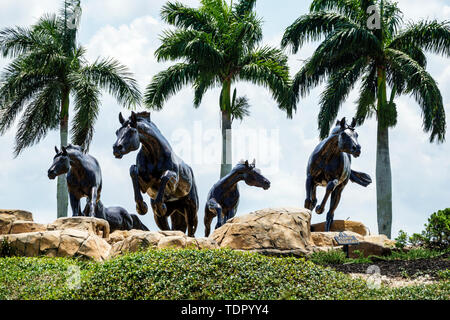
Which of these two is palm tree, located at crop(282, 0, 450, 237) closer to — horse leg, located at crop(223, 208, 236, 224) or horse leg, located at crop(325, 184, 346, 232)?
horse leg, located at crop(325, 184, 346, 232)

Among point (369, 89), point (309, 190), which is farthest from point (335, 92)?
point (309, 190)

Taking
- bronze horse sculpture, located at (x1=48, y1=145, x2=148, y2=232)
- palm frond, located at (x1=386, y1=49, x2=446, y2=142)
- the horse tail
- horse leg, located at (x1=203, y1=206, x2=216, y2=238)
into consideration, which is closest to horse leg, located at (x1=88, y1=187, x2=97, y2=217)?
bronze horse sculpture, located at (x1=48, y1=145, x2=148, y2=232)

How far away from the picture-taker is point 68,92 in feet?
89.7

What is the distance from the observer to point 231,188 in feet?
50.4

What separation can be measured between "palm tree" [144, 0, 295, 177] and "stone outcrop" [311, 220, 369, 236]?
25.7 ft

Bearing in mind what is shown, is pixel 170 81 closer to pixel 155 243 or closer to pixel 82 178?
pixel 82 178

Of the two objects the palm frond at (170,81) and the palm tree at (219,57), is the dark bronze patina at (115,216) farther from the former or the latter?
the palm frond at (170,81)

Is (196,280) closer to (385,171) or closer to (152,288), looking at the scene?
(152,288)

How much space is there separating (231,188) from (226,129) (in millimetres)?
10582

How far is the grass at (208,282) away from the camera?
7.41 m

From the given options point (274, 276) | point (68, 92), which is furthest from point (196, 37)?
point (274, 276)

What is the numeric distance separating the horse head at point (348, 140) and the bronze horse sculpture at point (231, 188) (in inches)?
89.2

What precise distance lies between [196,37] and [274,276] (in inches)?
763

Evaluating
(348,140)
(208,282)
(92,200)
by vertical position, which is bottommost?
(208,282)
